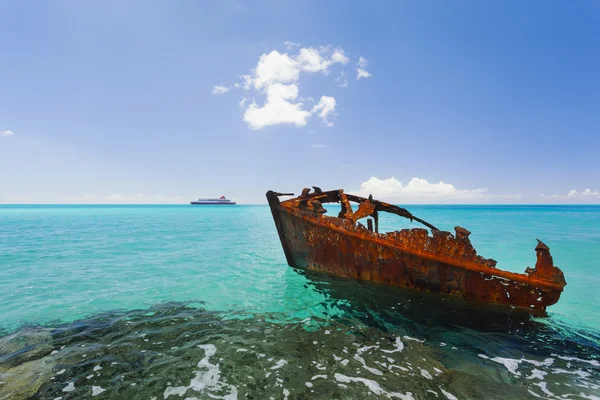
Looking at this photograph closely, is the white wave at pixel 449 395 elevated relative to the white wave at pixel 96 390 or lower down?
lower down

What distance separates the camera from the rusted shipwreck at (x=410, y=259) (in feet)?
15.6

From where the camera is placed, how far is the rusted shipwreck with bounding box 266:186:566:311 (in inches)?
187

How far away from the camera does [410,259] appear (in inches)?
217

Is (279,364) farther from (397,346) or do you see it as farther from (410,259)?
(410,259)

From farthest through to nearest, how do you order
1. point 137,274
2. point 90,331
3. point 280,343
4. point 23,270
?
point 23,270, point 137,274, point 90,331, point 280,343

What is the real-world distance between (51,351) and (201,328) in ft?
6.77

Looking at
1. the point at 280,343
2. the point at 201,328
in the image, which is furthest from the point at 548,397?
the point at 201,328

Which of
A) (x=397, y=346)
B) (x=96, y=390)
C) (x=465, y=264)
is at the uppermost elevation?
(x=465, y=264)

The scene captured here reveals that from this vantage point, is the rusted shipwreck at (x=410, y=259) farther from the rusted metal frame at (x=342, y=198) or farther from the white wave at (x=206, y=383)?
the white wave at (x=206, y=383)

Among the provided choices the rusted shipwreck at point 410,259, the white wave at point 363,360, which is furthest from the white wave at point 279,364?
the rusted shipwreck at point 410,259

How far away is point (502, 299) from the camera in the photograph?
491 centimetres

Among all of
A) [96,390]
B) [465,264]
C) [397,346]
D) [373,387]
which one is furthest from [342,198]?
[96,390]

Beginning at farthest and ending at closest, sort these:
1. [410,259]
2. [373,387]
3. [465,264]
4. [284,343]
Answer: [410,259] < [465,264] < [284,343] < [373,387]

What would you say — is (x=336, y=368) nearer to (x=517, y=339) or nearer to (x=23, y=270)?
(x=517, y=339)
